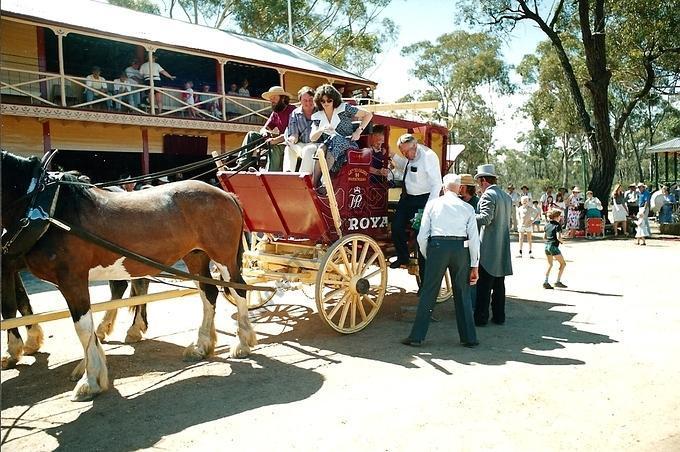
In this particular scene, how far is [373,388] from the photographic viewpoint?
4.76 m

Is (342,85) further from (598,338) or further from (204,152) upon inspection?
(598,338)

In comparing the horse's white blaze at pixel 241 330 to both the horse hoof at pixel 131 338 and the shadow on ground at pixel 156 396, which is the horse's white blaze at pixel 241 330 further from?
the horse hoof at pixel 131 338

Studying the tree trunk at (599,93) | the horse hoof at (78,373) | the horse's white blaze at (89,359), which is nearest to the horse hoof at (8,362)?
the horse hoof at (78,373)

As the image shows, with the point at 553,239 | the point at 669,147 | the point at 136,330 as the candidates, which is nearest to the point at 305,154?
the point at 136,330

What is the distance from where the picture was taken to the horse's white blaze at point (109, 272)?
4965 millimetres

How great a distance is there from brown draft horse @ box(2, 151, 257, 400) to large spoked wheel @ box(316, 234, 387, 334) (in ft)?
2.92

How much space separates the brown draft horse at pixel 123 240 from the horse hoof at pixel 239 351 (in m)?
0.01

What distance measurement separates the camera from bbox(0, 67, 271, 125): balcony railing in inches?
571

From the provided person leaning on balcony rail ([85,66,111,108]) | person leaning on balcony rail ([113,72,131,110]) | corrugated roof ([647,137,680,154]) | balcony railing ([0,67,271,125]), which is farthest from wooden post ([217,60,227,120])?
corrugated roof ([647,137,680,154])

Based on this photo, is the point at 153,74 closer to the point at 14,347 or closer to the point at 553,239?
the point at 553,239

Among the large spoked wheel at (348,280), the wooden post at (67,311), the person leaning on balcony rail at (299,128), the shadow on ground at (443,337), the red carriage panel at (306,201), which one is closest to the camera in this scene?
the wooden post at (67,311)

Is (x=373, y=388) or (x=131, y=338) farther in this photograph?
(x=131, y=338)

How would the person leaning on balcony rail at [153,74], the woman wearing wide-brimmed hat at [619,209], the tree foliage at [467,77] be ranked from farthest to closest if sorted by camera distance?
the tree foliage at [467,77] → the woman wearing wide-brimmed hat at [619,209] → the person leaning on balcony rail at [153,74]

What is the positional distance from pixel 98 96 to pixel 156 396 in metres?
13.5
